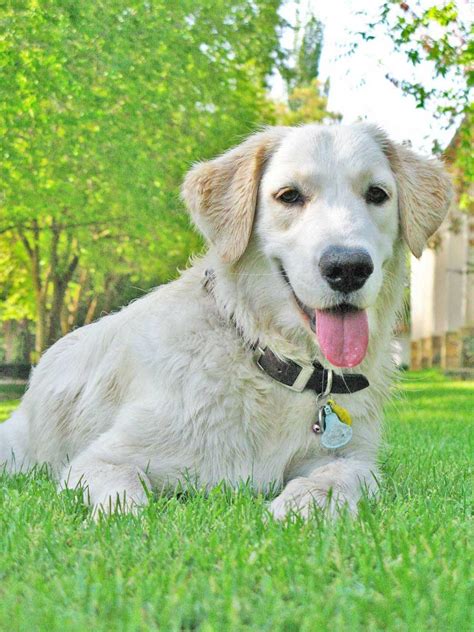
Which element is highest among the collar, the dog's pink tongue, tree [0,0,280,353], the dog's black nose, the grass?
tree [0,0,280,353]

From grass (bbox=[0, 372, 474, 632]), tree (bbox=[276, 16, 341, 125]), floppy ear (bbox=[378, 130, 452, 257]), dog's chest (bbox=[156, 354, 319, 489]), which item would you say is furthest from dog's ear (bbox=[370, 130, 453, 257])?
tree (bbox=[276, 16, 341, 125])

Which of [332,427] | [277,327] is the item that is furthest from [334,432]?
[277,327]

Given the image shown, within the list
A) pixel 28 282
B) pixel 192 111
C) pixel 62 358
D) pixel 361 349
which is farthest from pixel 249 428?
pixel 28 282

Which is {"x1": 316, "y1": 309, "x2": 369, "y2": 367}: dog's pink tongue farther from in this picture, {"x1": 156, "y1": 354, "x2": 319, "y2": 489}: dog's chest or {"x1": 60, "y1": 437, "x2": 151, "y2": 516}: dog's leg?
{"x1": 60, "y1": 437, "x2": 151, "y2": 516}: dog's leg

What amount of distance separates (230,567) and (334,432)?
1.74m

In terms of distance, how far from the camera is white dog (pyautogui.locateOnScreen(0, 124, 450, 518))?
12.5ft

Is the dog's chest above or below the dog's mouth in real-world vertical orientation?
below

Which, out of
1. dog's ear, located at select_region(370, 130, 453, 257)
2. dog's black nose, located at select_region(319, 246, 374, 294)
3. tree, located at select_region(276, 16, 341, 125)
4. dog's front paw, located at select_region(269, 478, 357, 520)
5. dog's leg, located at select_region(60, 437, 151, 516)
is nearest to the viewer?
dog's front paw, located at select_region(269, 478, 357, 520)

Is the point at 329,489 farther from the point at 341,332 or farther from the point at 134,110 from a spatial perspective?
the point at 134,110

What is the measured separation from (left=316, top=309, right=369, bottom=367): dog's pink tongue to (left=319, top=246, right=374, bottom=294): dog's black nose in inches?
9.4

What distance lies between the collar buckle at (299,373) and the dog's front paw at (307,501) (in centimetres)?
60

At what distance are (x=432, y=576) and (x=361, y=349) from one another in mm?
1713

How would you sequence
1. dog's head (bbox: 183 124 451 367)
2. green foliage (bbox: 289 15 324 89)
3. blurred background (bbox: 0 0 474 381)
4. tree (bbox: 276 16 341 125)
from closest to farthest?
dog's head (bbox: 183 124 451 367)
blurred background (bbox: 0 0 474 381)
green foliage (bbox: 289 15 324 89)
tree (bbox: 276 16 341 125)

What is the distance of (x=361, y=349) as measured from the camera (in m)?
3.94
